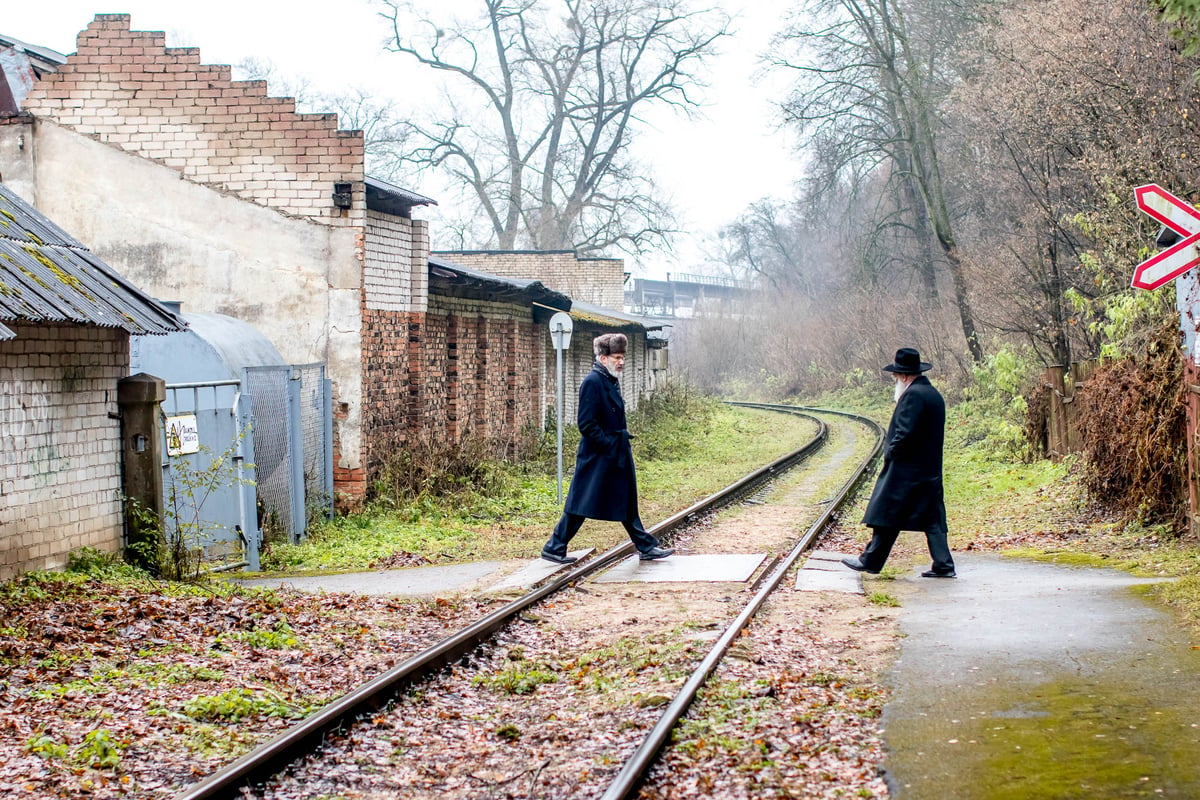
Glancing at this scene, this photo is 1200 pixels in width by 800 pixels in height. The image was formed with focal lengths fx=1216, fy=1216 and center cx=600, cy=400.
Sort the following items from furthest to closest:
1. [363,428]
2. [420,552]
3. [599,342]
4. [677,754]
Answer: [363,428]
[420,552]
[599,342]
[677,754]

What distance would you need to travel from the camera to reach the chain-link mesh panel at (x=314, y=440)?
13555mm

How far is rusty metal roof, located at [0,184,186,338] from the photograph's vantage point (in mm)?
8375

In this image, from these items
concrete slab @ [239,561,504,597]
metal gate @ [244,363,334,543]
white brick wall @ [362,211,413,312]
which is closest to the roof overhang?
white brick wall @ [362,211,413,312]

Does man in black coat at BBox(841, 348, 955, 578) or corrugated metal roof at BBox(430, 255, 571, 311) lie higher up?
corrugated metal roof at BBox(430, 255, 571, 311)

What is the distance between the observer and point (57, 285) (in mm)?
9164

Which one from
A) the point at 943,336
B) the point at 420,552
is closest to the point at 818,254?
the point at 943,336

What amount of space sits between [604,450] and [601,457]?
0.22 ft

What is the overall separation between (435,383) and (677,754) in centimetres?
1243

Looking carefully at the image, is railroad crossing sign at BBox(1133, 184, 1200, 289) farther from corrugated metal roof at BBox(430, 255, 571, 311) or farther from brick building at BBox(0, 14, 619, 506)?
corrugated metal roof at BBox(430, 255, 571, 311)

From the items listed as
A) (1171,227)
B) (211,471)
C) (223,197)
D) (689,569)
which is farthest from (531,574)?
(223,197)

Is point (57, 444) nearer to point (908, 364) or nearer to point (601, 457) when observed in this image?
point (601, 457)

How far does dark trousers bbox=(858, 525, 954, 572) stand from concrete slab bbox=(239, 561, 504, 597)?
3.14 m

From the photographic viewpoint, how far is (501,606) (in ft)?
28.2

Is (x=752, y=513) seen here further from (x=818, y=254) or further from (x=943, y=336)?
(x=818, y=254)
